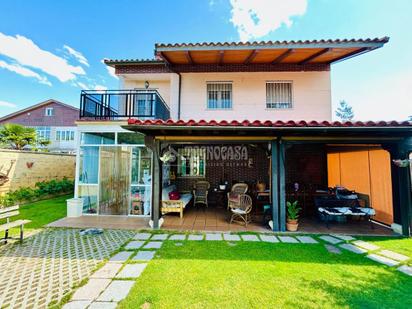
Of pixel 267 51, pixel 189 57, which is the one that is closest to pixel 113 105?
pixel 189 57

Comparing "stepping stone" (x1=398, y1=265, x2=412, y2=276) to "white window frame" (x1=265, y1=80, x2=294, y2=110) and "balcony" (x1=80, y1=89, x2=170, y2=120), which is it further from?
"balcony" (x1=80, y1=89, x2=170, y2=120)

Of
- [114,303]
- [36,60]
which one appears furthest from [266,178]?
[36,60]

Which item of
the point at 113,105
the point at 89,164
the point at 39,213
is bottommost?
the point at 39,213

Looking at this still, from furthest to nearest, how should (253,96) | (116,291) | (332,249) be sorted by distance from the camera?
(253,96), (332,249), (116,291)

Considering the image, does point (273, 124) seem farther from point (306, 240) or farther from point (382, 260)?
point (382, 260)

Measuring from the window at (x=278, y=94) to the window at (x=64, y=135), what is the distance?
27186 mm

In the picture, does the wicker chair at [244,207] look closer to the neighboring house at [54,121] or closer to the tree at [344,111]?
the neighboring house at [54,121]

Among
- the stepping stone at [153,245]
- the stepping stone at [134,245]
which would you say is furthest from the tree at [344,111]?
the stepping stone at [134,245]

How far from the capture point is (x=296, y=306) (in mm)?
2742

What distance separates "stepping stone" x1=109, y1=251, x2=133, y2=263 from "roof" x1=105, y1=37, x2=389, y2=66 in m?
6.93

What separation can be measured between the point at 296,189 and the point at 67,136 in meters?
29.2

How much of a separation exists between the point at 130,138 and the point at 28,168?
6368 mm

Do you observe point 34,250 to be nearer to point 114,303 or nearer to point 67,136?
point 114,303

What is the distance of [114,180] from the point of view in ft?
25.2
